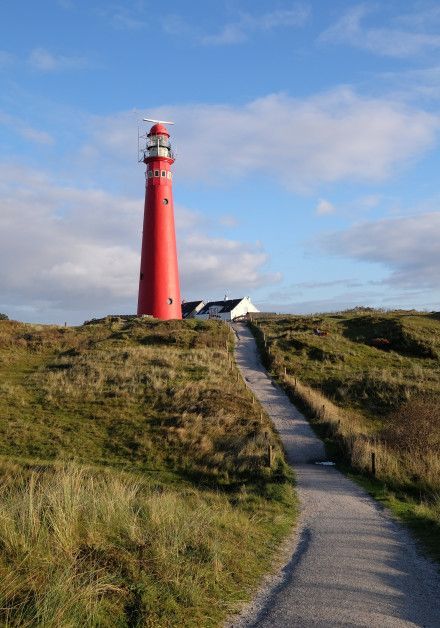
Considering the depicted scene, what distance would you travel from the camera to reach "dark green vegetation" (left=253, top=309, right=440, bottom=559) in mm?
13648

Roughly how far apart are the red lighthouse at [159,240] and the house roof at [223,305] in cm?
3227

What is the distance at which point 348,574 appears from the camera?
722 cm

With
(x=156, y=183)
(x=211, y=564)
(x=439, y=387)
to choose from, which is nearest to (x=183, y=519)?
(x=211, y=564)

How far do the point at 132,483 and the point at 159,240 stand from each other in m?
31.1

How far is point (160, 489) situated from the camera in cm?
1309

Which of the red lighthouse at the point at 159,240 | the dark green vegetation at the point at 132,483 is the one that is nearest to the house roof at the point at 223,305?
the red lighthouse at the point at 159,240

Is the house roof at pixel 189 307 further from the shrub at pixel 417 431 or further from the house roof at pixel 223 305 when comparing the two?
the shrub at pixel 417 431

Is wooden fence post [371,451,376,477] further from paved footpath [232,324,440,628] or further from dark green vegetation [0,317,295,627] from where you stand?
dark green vegetation [0,317,295,627]

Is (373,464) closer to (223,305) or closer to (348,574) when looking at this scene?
(348,574)

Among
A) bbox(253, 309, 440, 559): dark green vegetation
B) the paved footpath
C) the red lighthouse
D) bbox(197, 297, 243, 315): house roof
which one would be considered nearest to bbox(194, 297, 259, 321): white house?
bbox(197, 297, 243, 315): house roof

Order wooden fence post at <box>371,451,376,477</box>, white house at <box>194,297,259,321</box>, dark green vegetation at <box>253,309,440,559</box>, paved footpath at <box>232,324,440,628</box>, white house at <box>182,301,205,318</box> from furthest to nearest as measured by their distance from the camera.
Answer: white house at <box>182,301,205,318</box> → white house at <box>194,297,259,321</box> → wooden fence post at <box>371,451,376,477</box> → dark green vegetation at <box>253,309,440,559</box> → paved footpath at <box>232,324,440,628</box>

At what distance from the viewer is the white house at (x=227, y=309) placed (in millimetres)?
75125

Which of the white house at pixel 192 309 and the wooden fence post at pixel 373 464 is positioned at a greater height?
the white house at pixel 192 309

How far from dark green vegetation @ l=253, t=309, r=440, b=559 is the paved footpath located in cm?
74
